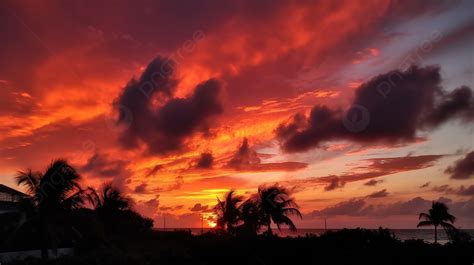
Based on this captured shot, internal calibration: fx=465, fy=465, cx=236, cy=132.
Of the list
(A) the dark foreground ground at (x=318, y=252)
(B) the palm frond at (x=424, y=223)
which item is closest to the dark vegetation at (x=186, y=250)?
(A) the dark foreground ground at (x=318, y=252)

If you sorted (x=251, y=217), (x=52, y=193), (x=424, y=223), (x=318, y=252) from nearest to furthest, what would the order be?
(x=318, y=252), (x=52, y=193), (x=251, y=217), (x=424, y=223)

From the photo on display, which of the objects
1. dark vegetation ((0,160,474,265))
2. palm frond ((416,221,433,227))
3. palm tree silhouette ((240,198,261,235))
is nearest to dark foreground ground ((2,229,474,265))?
dark vegetation ((0,160,474,265))

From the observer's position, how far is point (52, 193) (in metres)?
26.2

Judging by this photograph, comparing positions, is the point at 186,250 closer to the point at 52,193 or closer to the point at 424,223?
the point at 52,193

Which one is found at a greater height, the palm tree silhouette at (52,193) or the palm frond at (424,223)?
the palm tree silhouette at (52,193)

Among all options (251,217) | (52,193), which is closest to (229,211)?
(251,217)

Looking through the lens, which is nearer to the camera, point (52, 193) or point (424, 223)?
point (52, 193)

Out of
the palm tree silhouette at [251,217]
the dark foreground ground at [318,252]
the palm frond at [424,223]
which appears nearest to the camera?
the dark foreground ground at [318,252]

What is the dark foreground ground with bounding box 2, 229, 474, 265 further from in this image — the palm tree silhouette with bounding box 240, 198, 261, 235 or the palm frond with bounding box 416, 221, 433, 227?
the palm frond with bounding box 416, 221, 433, 227

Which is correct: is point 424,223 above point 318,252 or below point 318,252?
below

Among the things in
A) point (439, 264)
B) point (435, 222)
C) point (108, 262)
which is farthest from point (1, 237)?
point (435, 222)

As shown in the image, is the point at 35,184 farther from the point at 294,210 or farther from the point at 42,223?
the point at 294,210

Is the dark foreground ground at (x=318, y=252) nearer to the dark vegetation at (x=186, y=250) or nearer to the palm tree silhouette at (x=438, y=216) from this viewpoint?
the dark vegetation at (x=186, y=250)

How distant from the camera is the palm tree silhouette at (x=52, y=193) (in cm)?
2578
